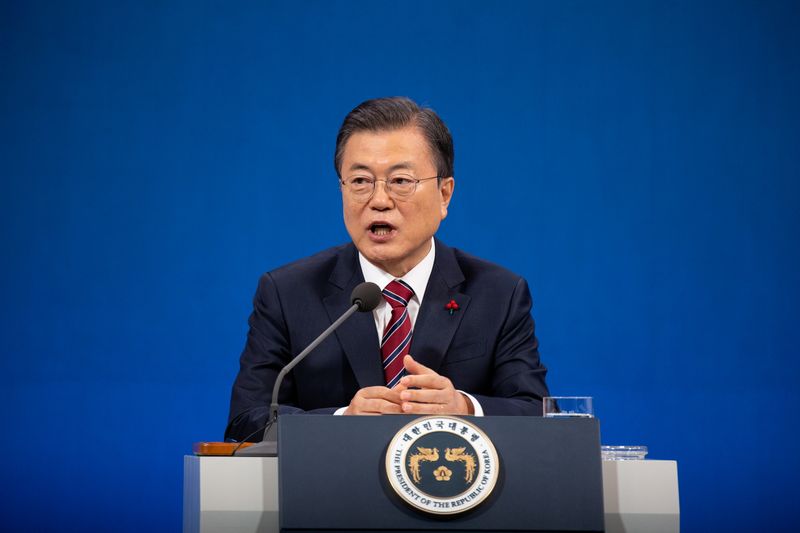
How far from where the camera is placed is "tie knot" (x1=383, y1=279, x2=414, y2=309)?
253 centimetres

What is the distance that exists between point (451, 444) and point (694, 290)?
2.27 metres

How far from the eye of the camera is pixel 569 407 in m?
1.82

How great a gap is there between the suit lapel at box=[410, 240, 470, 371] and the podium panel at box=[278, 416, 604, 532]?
0.96 meters

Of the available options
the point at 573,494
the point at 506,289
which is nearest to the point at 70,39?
the point at 506,289

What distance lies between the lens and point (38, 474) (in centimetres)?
335

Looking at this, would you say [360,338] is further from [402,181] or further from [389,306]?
[402,181]

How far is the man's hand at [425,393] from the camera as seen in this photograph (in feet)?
5.98

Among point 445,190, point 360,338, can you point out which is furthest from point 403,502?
point 445,190

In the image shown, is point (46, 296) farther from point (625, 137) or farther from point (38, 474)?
point (625, 137)

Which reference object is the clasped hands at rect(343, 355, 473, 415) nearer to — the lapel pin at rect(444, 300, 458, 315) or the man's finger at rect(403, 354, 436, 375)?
the man's finger at rect(403, 354, 436, 375)

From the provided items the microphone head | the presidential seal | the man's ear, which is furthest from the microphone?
the man's ear

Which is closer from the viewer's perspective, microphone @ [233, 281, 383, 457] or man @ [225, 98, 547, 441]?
microphone @ [233, 281, 383, 457]

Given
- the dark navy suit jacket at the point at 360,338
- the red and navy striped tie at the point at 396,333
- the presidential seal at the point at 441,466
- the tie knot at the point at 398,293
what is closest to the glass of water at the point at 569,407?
the presidential seal at the point at 441,466

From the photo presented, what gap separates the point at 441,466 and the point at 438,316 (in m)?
1.05
